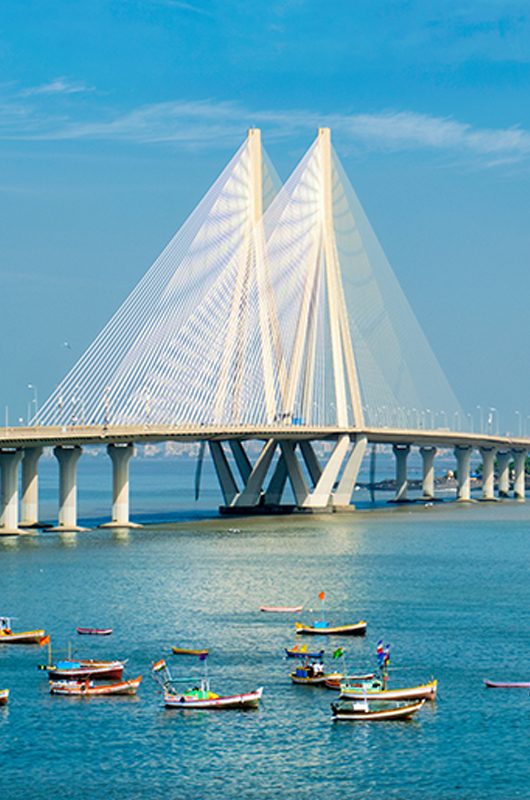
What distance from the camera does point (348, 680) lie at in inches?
1950

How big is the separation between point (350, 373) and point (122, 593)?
45.7 m

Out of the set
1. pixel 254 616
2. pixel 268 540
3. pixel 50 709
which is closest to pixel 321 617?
pixel 254 616

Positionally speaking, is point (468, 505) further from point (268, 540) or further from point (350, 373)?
point (268, 540)

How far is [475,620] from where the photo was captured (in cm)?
6300

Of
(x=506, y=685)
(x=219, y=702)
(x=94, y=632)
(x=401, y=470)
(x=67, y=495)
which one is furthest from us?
(x=401, y=470)

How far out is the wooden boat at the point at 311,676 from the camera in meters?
50.4

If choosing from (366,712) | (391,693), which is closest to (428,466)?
(391,693)

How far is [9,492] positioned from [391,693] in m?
51.8

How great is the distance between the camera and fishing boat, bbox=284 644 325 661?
53469 millimetres

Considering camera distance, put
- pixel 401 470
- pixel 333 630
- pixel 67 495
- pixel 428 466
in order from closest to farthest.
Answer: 1. pixel 333 630
2. pixel 67 495
3. pixel 401 470
4. pixel 428 466

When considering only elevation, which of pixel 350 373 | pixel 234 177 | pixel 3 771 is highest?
pixel 234 177

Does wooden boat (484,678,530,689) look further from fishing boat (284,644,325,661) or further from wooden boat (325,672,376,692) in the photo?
fishing boat (284,644,325,661)

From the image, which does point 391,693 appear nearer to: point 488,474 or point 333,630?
point 333,630

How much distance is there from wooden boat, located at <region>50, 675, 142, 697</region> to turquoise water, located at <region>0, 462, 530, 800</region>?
63cm
